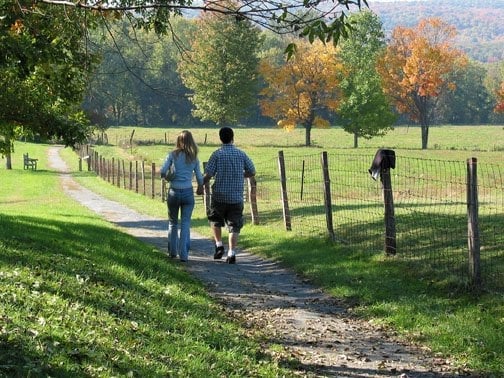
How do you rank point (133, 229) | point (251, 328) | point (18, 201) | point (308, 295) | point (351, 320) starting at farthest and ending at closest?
point (18, 201) < point (133, 229) < point (308, 295) < point (351, 320) < point (251, 328)

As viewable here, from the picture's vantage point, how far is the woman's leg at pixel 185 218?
36.8 feet

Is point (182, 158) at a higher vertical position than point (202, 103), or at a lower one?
lower

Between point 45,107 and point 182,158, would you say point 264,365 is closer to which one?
point 182,158

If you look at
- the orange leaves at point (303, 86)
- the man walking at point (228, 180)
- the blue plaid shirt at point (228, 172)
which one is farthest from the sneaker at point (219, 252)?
the orange leaves at point (303, 86)

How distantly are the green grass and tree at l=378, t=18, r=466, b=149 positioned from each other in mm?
66794

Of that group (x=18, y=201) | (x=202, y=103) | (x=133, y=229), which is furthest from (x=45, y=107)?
(x=202, y=103)

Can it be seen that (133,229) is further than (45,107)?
Yes

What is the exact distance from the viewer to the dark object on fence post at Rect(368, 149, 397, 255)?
427 inches

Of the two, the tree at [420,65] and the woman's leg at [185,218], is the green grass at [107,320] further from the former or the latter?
the tree at [420,65]

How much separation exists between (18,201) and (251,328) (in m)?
28.7

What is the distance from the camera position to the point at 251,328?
7605 millimetres

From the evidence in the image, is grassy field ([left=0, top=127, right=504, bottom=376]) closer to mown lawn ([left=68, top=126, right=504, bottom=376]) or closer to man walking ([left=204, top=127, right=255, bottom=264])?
mown lawn ([left=68, top=126, right=504, bottom=376])

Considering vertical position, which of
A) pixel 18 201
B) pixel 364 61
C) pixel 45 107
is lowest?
pixel 18 201

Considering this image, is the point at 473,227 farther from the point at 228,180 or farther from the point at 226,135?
the point at 226,135
